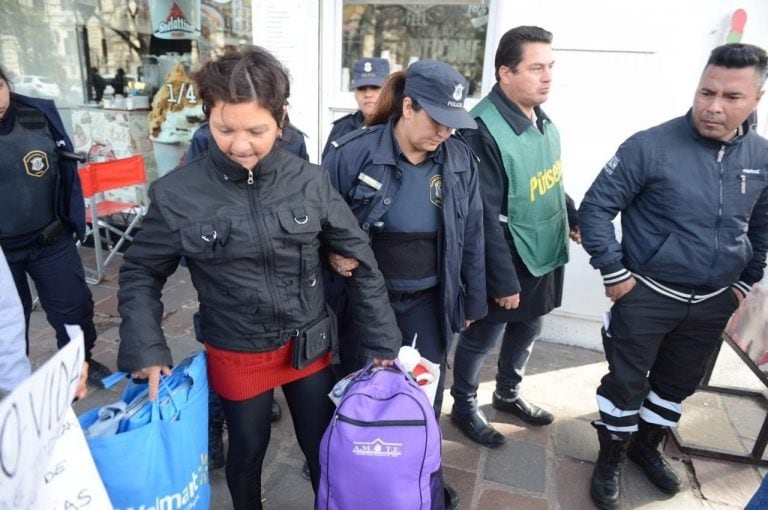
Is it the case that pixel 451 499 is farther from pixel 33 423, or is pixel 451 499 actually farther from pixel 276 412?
pixel 33 423

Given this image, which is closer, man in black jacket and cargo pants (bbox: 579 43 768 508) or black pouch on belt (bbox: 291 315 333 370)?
black pouch on belt (bbox: 291 315 333 370)

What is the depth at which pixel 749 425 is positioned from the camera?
321 cm

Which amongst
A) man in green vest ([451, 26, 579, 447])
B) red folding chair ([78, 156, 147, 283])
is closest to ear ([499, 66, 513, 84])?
man in green vest ([451, 26, 579, 447])

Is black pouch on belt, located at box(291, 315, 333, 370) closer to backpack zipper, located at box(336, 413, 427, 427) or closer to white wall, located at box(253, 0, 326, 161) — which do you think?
backpack zipper, located at box(336, 413, 427, 427)

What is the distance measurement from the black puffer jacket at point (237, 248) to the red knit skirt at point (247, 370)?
0.04 m

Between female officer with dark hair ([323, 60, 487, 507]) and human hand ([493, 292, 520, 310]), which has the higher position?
female officer with dark hair ([323, 60, 487, 507])

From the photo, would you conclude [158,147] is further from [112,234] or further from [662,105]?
[662,105]

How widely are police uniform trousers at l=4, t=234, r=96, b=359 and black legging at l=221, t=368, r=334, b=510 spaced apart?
1747 millimetres

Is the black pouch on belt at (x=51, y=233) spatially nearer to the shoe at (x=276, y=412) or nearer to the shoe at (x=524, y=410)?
the shoe at (x=276, y=412)

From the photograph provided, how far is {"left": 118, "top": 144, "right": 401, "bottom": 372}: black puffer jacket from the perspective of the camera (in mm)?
1606

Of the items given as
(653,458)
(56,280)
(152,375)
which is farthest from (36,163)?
(653,458)

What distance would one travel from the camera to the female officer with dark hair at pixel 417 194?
194cm

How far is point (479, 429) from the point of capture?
2912 millimetres

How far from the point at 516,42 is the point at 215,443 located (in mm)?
2453
